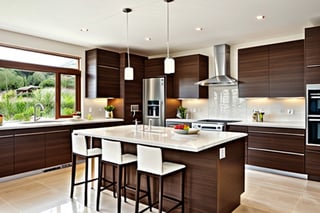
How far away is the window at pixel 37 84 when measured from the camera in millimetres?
4621

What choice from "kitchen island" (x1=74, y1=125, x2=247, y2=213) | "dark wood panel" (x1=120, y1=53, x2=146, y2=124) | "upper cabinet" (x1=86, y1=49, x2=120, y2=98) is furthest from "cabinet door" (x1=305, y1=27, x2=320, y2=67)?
"upper cabinet" (x1=86, y1=49, x2=120, y2=98)

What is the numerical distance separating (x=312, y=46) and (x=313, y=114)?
3.85ft

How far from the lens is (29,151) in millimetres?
4328

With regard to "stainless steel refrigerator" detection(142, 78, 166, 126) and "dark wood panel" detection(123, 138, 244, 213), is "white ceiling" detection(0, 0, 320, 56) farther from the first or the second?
"dark wood panel" detection(123, 138, 244, 213)

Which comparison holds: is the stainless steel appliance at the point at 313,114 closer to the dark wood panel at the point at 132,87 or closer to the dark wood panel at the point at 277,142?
the dark wood panel at the point at 277,142

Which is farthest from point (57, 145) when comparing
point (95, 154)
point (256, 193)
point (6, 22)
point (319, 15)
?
point (319, 15)

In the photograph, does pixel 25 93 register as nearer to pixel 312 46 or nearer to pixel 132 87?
pixel 132 87

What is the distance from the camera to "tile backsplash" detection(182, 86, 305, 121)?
16.0 ft

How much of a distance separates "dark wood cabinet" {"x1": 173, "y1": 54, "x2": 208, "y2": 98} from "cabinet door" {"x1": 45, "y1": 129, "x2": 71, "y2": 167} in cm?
291

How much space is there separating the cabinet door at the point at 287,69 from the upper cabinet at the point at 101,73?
361cm

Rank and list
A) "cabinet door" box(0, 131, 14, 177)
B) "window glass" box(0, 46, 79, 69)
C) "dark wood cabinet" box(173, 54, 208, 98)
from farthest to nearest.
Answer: "dark wood cabinet" box(173, 54, 208, 98) < "window glass" box(0, 46, 79, 69) < "cabinet door" box(0, 131, 14, 177)

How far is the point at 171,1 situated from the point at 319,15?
2.45 metres

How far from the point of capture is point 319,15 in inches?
148

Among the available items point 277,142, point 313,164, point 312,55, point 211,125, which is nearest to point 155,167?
point 211,125
